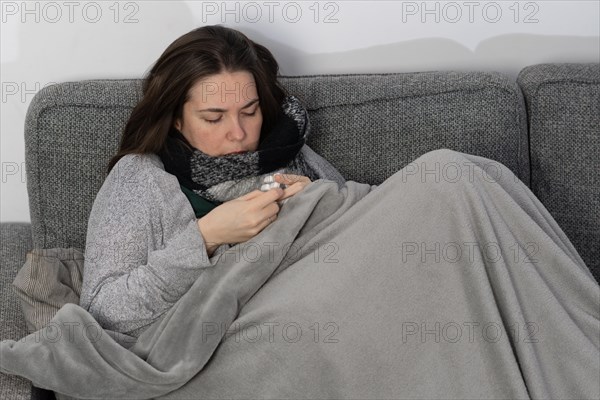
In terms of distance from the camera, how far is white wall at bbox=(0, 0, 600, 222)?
2.18m

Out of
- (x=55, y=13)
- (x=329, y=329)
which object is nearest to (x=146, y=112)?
(x=55, y=13)

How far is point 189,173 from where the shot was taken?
6.16ft

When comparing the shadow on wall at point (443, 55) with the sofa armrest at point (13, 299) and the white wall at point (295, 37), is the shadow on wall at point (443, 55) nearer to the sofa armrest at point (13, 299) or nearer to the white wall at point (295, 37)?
the white wall at point (295, 37)

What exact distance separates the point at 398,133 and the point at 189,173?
1.52 feet

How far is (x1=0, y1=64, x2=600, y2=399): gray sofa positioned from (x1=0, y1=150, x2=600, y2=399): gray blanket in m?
0.28

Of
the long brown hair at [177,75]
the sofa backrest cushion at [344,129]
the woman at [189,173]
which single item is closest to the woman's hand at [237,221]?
the woman at [189,173]

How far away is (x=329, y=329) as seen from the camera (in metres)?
1.63

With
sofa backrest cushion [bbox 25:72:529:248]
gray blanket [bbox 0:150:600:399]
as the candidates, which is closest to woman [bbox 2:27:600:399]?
gray blanket [bbox 0:150:600:399]

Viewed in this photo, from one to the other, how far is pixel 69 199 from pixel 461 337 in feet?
2.88

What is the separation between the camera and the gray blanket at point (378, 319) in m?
1.61

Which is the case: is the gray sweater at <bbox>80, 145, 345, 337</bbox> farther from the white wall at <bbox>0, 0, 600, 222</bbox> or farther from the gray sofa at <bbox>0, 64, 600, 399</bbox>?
the white wall at <bbox>0, 0, 600, 222</bbox>

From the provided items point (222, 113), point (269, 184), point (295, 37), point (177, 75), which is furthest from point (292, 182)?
point (295, 37)

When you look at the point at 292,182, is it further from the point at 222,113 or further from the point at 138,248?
the point at 138,248

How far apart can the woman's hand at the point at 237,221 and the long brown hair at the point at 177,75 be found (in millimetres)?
249
